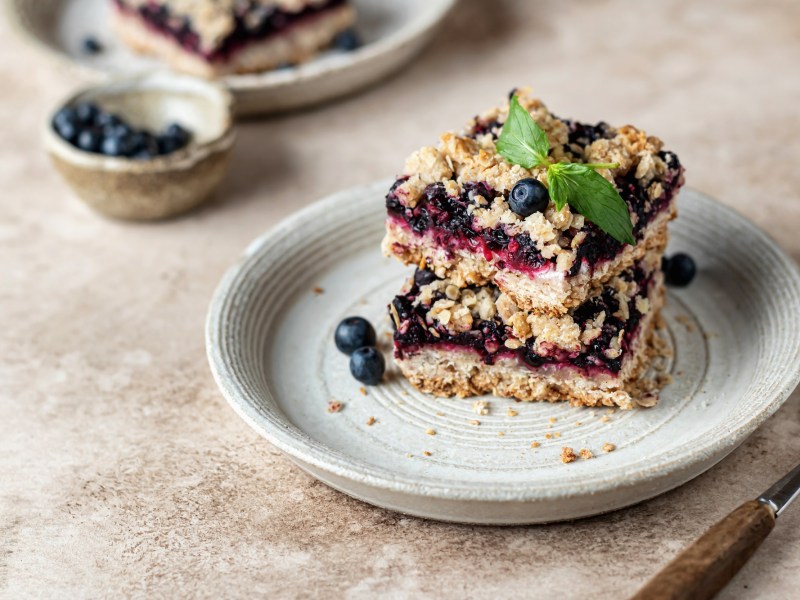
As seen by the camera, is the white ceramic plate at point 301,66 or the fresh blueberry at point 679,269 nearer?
the fresh blueberry at point 679,269

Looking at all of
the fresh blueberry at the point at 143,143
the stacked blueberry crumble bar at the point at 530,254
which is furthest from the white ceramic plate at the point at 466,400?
the fresh blueberry at the point at 143,143

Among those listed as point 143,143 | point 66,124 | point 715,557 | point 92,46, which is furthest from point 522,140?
point 92,46

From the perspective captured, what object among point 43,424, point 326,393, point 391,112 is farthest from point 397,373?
point 391,112

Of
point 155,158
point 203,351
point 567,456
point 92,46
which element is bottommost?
point 203,351

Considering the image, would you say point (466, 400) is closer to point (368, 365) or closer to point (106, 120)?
point (368, 365)

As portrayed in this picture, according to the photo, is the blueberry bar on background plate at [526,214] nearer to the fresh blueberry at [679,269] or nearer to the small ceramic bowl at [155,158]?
the fresh blueberry at [679,269]

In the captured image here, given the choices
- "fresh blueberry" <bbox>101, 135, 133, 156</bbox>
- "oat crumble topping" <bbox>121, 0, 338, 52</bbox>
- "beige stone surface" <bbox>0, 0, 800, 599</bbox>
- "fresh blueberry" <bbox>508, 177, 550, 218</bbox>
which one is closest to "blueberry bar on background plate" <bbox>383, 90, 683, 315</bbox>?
"fresh blueberry" <bbox>508, 177, 550, 218</bbox>

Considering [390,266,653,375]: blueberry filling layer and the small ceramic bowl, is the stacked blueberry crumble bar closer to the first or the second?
[390,266,653,375]: blueberry filling layer
